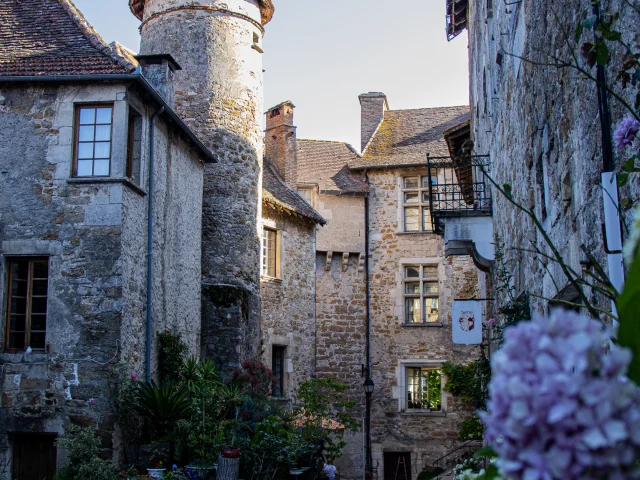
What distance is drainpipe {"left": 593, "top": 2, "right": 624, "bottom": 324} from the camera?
3.61 metres

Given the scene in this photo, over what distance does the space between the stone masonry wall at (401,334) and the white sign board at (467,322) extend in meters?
10.6

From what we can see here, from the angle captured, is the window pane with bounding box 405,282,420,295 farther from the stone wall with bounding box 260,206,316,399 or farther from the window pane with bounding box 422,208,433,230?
the stone wall with bounding box 260,206,316,399

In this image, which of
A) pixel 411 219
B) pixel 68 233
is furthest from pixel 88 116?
pixel 411 219

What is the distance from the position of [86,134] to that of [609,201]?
9.06 m

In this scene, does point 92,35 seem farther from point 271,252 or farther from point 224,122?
point 271,252

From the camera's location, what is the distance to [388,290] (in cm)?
2359

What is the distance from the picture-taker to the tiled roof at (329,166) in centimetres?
2419

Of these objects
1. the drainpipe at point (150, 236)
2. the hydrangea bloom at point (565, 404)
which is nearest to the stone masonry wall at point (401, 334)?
the drainpipe at point (150, 236)

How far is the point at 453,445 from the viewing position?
2205 centimetres

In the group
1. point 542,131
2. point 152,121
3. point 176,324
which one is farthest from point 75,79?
point 542,131

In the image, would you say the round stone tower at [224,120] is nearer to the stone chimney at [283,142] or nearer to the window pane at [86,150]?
the window pane at [86,150]

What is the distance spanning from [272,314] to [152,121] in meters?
8.26

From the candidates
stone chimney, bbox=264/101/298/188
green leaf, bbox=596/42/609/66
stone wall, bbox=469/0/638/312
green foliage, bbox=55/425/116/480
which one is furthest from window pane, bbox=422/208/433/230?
green leaf, bbox=596/42/609/66

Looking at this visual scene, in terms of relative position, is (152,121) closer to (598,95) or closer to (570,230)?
(570,230)
